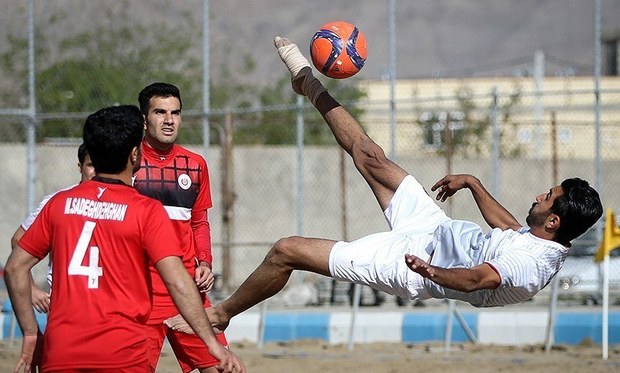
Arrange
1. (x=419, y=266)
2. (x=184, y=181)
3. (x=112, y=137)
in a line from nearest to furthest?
(x=112, y=137) < (x=419, y=266) < (x=184, y=181)

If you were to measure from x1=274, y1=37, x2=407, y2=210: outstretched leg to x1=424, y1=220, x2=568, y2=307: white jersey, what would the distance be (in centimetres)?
56

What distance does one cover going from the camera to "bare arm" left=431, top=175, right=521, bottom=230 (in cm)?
759

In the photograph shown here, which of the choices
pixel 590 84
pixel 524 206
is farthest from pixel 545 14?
pixel 524 206

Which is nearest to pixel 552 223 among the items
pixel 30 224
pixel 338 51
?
pixel 338 51

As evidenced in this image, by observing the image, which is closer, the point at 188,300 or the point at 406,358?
the point at 188,300

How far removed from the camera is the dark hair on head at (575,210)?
6965 millimetres

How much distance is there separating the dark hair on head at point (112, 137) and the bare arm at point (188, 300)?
52 cm

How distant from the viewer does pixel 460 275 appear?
6336 mm

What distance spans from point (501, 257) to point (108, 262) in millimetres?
2589

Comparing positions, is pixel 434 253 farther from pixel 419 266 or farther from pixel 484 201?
pixel 419 266

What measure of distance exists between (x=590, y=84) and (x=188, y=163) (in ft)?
100

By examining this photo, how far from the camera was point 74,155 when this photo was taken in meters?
18.8

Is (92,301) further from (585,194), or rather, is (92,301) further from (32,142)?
(32,142)

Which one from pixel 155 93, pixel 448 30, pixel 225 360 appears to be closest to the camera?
pixel 225 360
